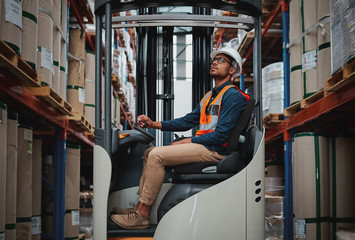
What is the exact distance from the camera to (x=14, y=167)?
370 cm

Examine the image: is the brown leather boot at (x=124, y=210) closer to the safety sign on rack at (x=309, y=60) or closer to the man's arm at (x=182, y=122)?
the man's arm at (x=182, y=122)

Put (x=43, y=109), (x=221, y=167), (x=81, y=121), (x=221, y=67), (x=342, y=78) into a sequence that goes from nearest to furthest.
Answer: (x=221, y=167) < (x=221, y=67) < (x=342, y=78) < (x=43, y=109) < (x=81, y=121)

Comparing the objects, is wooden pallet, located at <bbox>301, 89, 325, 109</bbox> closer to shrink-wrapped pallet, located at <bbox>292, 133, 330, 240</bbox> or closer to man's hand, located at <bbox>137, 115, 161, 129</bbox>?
shrink-wrapped pallet, located at <bbox>292, 133, 330, 240</bbox>

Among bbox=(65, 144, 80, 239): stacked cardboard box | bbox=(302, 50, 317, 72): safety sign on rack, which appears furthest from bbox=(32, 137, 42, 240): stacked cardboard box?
bbox=(302, 50, 317, 72): safety sign on rack

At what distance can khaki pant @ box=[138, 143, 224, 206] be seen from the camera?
9.60 ft

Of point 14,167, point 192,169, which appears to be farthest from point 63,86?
point 192,169

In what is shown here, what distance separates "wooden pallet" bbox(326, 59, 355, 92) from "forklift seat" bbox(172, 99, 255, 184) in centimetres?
104

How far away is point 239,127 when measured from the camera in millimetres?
2914

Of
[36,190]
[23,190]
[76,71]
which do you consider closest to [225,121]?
[23,190]

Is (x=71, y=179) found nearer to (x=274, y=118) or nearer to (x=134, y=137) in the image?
(x=134, y=137)

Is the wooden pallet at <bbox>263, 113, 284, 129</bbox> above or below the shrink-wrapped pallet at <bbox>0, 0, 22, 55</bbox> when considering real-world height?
below

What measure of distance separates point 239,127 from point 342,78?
1387mm

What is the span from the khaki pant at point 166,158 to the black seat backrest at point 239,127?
0.53 feet

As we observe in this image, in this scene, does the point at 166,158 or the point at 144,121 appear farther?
the point at 144,121
